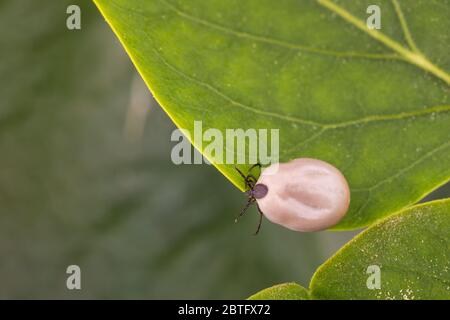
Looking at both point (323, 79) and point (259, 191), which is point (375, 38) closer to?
point (323, 79)

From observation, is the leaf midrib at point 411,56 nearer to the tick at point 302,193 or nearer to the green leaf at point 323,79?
the green leaf at point 323,79

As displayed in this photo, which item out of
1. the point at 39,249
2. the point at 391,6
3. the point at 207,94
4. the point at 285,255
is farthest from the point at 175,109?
the point at 39,249

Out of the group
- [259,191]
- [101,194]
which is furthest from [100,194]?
[259,191]

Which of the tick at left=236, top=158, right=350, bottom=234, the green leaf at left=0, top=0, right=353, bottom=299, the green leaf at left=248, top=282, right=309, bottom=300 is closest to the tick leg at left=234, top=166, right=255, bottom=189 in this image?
the tick at left=236, top=158, right=350, bottom=234

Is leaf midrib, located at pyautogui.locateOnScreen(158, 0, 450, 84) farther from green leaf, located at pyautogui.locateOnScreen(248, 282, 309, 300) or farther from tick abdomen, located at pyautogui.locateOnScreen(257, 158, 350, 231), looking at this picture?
green leaf, located at pyautogui.locateOnScreen(248, 282, 309, 300)

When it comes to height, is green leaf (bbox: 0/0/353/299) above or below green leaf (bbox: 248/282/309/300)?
above
